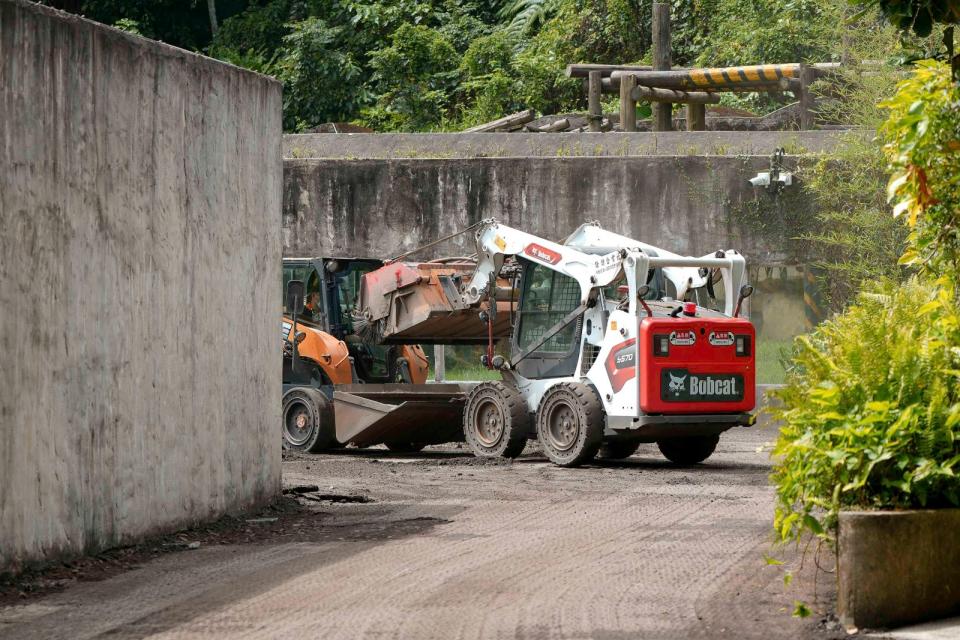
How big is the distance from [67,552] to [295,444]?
30.0 ft

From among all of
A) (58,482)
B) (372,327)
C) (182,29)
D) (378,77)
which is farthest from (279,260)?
(182,29)

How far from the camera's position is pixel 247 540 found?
1057 cm

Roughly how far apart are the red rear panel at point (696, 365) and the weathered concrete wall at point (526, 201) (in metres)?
6.47

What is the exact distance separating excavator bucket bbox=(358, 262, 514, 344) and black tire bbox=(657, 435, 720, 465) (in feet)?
8.13

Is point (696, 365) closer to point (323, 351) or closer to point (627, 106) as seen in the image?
point (323, 351)

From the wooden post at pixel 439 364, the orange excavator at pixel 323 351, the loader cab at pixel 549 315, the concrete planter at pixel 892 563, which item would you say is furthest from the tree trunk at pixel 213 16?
the concrete planter at pixel 892 563

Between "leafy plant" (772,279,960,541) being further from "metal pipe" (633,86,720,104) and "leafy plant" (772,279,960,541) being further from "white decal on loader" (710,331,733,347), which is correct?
"metal pipe" (633,86,720,104)

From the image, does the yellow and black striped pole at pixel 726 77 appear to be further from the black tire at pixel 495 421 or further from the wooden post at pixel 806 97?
the black tire at pixel 495 421

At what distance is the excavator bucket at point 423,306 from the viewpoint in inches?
704

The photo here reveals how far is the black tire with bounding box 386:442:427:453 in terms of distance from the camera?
60.2 feet

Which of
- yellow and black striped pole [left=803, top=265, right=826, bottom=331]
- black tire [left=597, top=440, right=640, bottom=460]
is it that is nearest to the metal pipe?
yellow and black striped pole [left=803, top=265, right=826, bottom=331]

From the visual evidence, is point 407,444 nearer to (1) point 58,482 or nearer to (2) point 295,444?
(2) point 295,444

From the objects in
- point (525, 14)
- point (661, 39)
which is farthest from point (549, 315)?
point (525, 14)

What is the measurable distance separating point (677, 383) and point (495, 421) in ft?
7.58
